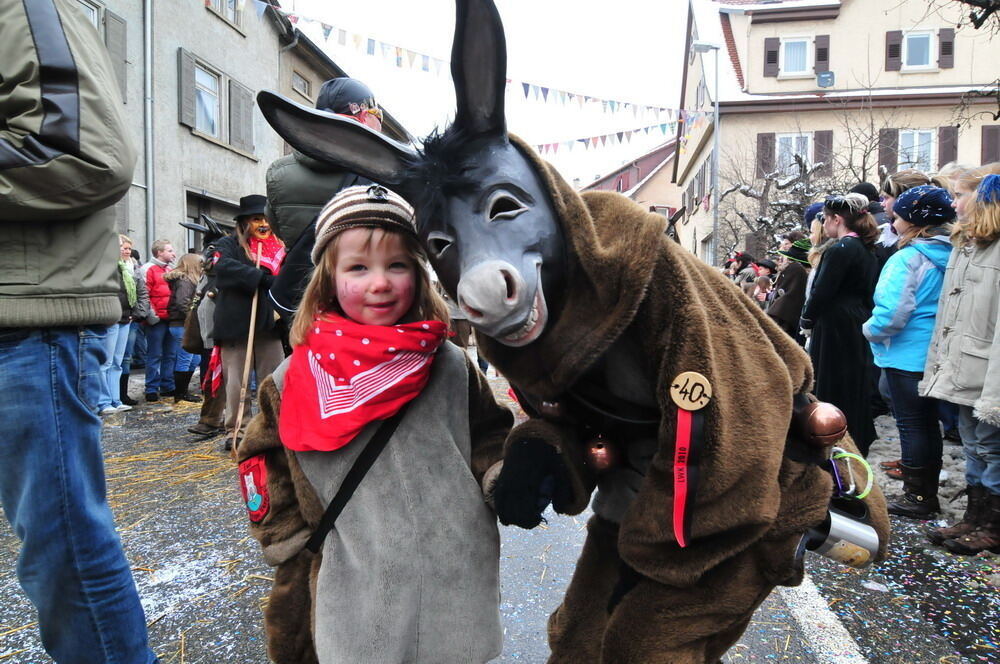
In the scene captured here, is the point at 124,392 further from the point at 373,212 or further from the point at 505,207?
the point at 505,207

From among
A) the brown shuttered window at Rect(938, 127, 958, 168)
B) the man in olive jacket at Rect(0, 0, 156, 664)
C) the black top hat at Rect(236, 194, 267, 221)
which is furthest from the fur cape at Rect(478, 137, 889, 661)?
the brown shuttered window at Rect(938, 127, 958, 168)

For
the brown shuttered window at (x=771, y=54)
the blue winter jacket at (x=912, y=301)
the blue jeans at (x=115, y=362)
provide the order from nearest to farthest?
the blue winter jacket at (x=912, y=301), the blue jeans at (x=115, y=362), the brown shuttered window at (x=771, y=54)

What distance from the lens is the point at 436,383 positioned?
1.64 m

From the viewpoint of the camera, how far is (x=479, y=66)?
1.17 meters

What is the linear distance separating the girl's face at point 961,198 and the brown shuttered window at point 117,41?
12535 millimetres

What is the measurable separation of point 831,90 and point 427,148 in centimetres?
2530

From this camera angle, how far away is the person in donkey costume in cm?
117

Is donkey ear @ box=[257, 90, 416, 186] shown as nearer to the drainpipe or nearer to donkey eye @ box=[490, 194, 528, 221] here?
donkey eye @ box=[490, 194, 528, 221]

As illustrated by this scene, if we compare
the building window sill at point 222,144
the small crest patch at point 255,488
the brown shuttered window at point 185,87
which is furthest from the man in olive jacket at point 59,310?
the building window sill at point 222,144

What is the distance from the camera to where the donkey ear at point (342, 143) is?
133 centimetres

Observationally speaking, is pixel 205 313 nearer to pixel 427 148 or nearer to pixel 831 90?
pixel 427 148

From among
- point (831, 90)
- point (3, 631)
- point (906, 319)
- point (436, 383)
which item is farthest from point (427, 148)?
point (831, 90)

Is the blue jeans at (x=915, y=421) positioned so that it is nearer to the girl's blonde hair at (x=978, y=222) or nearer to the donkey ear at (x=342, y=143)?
the girl's blonde hair at (x=978, y=222)

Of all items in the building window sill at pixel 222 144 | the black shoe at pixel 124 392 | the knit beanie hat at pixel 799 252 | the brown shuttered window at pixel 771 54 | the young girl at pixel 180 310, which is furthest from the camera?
the brown shuttered window at pixel 771 54
